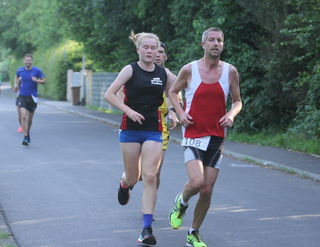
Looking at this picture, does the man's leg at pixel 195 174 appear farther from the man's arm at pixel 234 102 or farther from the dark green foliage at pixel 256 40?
the dark green foliage at pixel 256 40

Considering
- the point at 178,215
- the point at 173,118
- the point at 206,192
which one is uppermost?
the point at 173,118

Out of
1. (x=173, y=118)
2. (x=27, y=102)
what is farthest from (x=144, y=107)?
(x=27, y=102)

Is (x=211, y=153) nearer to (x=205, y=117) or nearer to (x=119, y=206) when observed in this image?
(x=205, y=117)

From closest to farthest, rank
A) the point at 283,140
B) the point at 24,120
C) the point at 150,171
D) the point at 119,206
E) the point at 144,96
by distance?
1. the point at 150,171
2. the point at 144,96
3. the point at 119,206
4. the point at 283,140
5. the point at 24,120

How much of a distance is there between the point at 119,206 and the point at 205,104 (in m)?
2.63

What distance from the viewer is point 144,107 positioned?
6.72 meters

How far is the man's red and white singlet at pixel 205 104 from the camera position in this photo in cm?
625

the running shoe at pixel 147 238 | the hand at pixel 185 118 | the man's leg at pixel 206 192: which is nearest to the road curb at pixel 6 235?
the running shoe at pixel 147 238

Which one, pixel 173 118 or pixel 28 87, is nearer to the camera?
pixel 173 118

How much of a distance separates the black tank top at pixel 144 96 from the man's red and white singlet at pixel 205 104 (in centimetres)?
50

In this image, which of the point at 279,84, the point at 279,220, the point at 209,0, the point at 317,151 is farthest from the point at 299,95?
the point at 279,220

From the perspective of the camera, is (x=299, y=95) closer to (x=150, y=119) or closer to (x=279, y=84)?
(x=279, y=84)

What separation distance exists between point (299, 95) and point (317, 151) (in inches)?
101

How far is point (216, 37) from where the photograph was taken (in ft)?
20.3
